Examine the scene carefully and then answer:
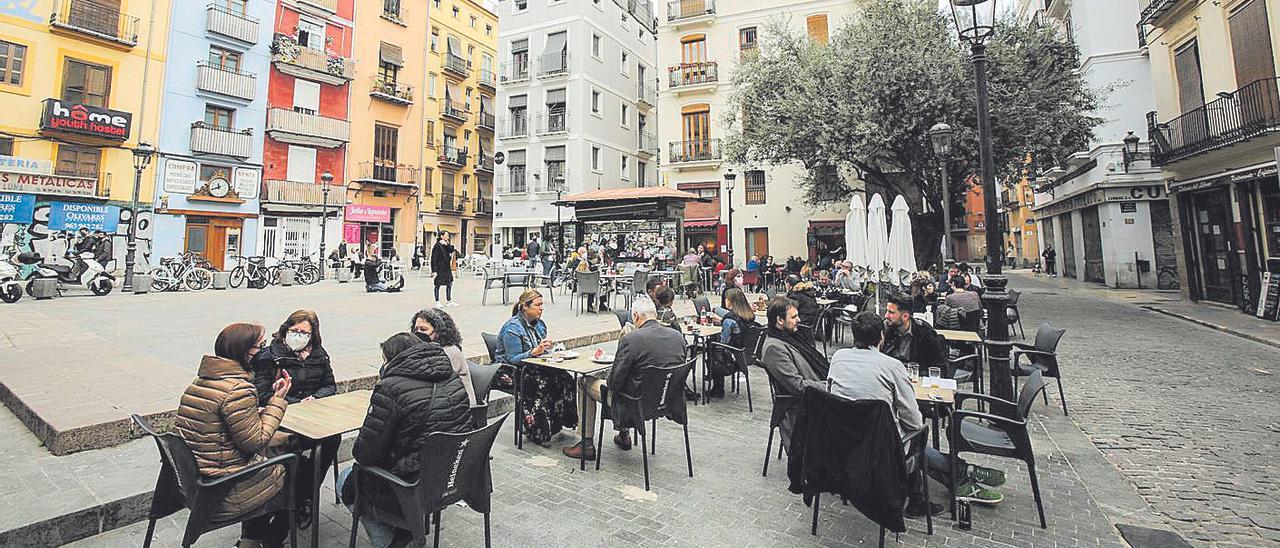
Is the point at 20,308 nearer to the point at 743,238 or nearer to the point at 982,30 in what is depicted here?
the point at 982,30

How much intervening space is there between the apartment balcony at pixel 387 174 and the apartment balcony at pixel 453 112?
14.2 feet

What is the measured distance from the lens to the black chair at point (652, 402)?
3924 mm

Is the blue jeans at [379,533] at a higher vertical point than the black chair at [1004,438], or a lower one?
lower

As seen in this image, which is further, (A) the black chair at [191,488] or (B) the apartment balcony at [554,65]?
(B) the apartment balcony at [554,65]

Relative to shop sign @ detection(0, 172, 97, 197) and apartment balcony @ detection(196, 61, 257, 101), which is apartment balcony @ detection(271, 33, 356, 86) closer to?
apartment balcony @ detection(196, 61, 257, 101)

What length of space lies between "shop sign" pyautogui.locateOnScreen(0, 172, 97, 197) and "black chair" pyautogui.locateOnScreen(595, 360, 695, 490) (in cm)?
2465

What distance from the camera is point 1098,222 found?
2025 cm

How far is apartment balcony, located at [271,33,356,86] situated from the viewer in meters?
24.6

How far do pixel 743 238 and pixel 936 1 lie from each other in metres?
12.5

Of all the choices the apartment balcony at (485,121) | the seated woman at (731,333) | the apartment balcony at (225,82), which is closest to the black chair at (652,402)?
the seated woman at (731,333)

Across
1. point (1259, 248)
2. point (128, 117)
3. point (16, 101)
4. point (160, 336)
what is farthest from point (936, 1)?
point (16, 101)

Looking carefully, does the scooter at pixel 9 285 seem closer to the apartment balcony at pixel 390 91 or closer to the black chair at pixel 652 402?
the black chair at pixel 652 402

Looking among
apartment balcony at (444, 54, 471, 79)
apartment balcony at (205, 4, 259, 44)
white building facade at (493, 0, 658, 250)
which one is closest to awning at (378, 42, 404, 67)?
apartment balcony at (444, 54, 471, 79)

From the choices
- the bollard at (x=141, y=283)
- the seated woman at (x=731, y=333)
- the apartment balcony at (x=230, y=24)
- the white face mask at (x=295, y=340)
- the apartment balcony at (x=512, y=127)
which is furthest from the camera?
the apartment balcony at (x=512, y=127)
